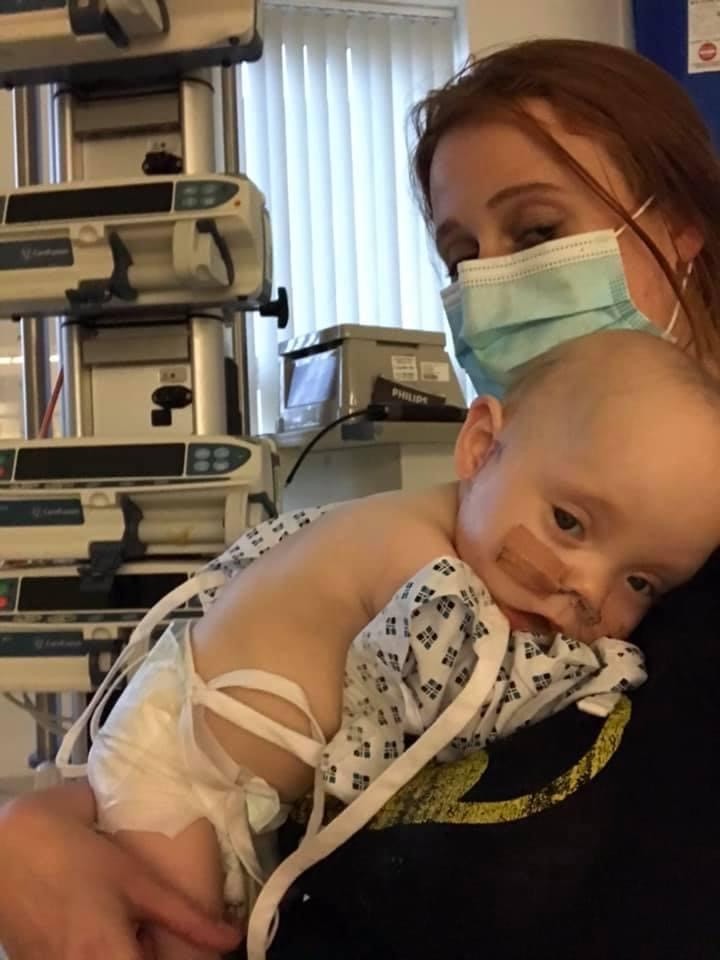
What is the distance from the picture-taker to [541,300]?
1032 millimetres

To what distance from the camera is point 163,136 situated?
1.79 m

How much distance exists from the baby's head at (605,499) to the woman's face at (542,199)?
25 cm

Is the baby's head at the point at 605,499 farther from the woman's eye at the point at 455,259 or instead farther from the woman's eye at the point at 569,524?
the woman's eye at the point at 455,259

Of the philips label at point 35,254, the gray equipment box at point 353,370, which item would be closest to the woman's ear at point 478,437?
the philips label at point 35,254

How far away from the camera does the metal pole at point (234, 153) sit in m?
1.78

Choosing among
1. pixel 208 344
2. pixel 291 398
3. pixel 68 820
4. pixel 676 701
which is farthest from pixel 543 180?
pixel 291 398

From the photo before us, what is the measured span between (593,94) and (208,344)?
2.93 ft

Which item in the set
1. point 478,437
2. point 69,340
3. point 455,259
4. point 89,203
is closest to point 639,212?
point 455,259

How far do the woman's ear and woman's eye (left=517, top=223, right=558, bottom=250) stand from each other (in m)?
0.24

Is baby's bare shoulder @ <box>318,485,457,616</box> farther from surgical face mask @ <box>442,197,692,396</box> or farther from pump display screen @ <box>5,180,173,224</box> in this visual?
pump display screen @ <box>5,180,173,224</box>

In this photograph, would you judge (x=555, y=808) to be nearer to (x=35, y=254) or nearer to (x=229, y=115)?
(x=35, y=254)

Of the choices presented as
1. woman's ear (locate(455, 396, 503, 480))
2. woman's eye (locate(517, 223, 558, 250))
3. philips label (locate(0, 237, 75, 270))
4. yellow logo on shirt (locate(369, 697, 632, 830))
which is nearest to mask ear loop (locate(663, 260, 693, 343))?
woman's eye (locate(517, 223, 558, 250))

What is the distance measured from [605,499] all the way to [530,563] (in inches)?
2.7

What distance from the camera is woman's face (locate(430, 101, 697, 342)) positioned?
99 centimetres
